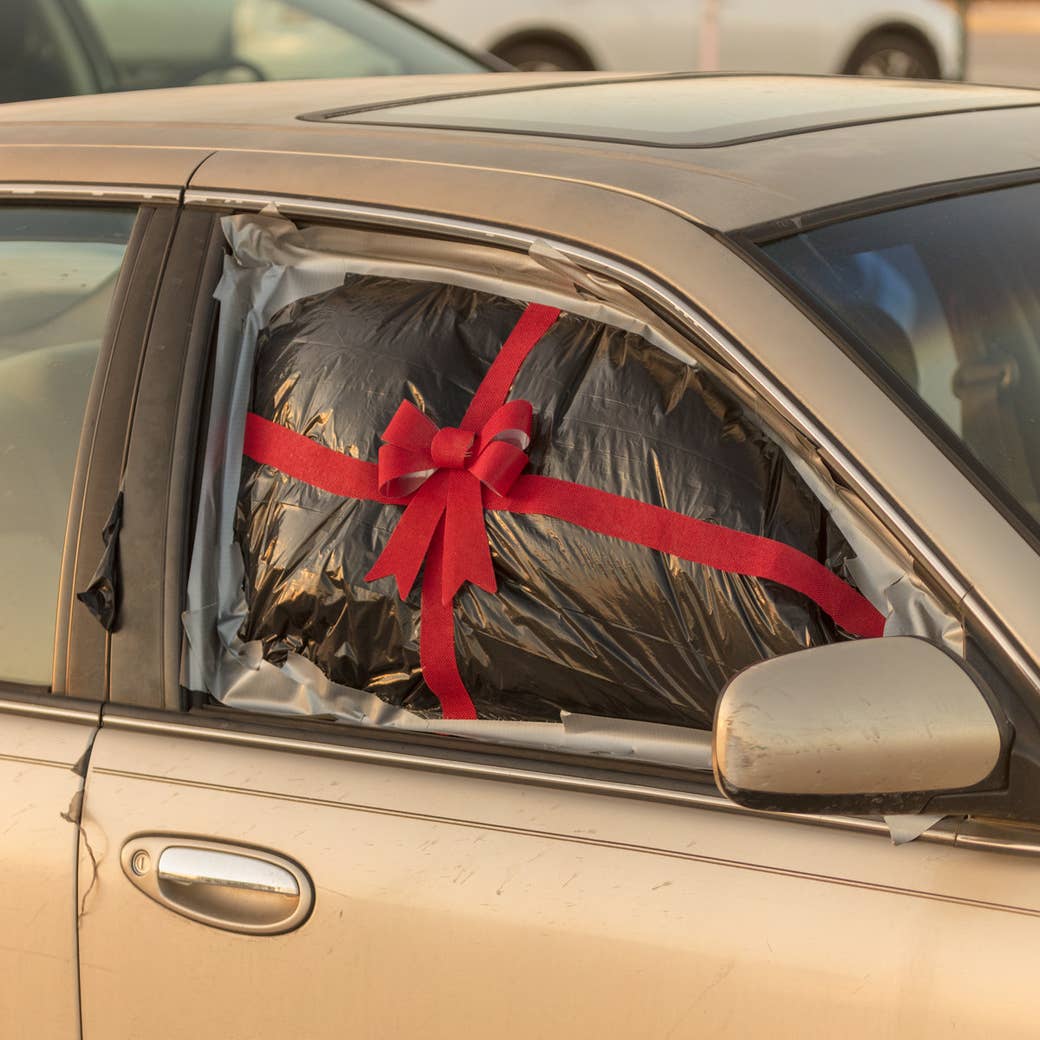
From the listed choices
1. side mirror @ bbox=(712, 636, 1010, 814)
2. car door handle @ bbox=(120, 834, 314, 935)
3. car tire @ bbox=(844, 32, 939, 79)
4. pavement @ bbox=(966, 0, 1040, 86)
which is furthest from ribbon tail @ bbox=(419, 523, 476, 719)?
pavement @ bbox=(966, 0, 1040, 86)

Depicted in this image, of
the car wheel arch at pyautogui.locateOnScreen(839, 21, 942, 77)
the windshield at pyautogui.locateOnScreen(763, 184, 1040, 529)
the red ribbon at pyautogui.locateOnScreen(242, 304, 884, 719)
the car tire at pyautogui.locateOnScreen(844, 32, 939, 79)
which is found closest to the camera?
the windshield at pyautogui.locateOnScreen(763, 184, 1040, 529)

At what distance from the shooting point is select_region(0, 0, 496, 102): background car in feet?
13.6

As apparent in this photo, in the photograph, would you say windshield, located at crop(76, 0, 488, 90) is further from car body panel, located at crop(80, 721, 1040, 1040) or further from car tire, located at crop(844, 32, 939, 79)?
car tire, located at crop(844, 32, 939, 79)

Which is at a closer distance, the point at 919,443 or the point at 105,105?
the point at 919,443

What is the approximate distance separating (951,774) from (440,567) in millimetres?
650

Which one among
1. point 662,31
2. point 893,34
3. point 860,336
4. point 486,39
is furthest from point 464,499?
point 893,34

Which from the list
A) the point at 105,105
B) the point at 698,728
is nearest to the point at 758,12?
the point at 105,105

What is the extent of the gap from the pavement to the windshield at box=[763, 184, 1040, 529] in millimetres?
13537

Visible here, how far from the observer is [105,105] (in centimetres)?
233

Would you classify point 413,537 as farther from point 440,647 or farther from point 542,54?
point 542,54

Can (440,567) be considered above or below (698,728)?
above

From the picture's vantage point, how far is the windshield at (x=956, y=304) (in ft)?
5.43

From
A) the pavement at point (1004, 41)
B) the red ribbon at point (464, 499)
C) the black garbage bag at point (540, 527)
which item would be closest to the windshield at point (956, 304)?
the black garbage bag at point (540, 527)

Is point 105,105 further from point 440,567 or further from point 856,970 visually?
point 856,970
